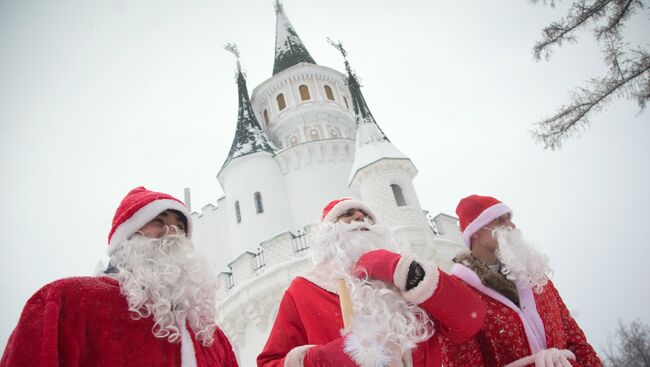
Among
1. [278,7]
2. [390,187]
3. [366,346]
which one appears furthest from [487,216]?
[278,7]

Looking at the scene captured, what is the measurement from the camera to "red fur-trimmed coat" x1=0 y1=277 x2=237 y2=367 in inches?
72.4

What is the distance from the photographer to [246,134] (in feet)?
66.1

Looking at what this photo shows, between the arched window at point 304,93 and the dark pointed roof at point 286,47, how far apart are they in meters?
2.85

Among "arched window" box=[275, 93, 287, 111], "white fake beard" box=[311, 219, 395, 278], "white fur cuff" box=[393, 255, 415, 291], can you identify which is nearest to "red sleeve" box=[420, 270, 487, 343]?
"white fur cuff" box=[393, 255, 415, 291]

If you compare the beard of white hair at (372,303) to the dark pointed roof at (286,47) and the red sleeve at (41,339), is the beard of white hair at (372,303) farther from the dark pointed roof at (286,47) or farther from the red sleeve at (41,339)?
the dark pointed roof at (286,47)

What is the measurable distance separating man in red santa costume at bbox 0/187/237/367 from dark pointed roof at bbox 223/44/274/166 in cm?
1634

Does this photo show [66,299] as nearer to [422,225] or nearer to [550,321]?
[550,321]

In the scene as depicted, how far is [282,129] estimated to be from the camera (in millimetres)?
21750

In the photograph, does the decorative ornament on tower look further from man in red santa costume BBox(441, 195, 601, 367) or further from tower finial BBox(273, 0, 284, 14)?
tower finial BBox(273, 0, 284, 14)

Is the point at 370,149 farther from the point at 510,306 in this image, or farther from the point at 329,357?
the point at 329,357

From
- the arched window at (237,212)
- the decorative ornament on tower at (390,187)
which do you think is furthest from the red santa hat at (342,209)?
the arched window at (237,212)

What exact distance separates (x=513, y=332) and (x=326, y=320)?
132 centimetres

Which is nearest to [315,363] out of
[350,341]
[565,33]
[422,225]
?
[350,341]

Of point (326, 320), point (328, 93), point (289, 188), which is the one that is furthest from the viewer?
point (328, 93)
